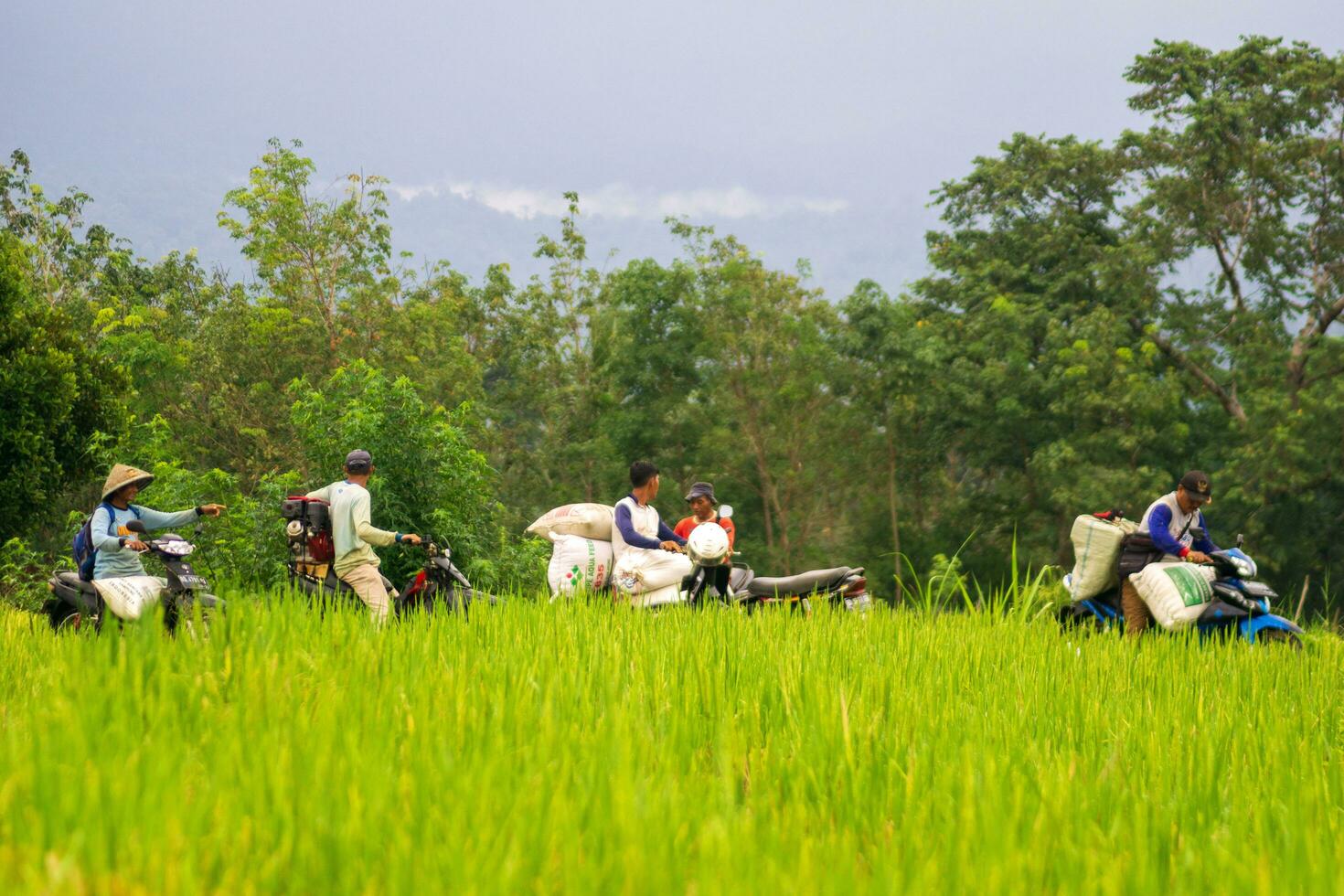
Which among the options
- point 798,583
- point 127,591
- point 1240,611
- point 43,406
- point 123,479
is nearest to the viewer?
point 1240,611

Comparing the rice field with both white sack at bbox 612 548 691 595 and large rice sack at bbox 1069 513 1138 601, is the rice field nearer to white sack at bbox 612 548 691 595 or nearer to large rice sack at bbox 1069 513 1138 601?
large rice sack at bbox 1069 513 1138 601

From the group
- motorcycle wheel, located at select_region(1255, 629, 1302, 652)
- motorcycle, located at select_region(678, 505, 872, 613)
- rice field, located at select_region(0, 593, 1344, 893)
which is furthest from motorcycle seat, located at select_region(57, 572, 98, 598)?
motorcycle wheel, located at select_region(1255, 629, 1302, 652)

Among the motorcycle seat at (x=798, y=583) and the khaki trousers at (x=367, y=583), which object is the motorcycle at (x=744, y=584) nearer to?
the motorcycle seat at (x=798, y=583)

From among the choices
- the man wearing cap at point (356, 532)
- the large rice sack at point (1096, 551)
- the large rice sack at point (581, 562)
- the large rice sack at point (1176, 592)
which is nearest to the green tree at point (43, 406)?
the man wearing cap at point (356, 532)

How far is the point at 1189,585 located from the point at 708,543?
8.35 feet

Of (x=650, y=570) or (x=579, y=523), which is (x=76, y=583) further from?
(x=650, y=570)

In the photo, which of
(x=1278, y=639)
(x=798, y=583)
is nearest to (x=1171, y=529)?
(x=1278, y=639)

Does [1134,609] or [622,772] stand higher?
[622,772]

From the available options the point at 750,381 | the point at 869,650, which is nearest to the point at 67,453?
the point at 869,650

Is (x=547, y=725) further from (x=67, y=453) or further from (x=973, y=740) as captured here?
(x=67, y=453)

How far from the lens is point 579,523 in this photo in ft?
22.9

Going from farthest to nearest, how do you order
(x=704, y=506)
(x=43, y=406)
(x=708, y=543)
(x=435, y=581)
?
1. (x=43, y=406)
2. (x=435, y=581)
3. (x=704, y=506)
4. (x=708, y=543)

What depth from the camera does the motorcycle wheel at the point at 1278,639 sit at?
5594mm

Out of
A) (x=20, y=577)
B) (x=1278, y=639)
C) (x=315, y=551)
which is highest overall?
(x=315, y=551)
